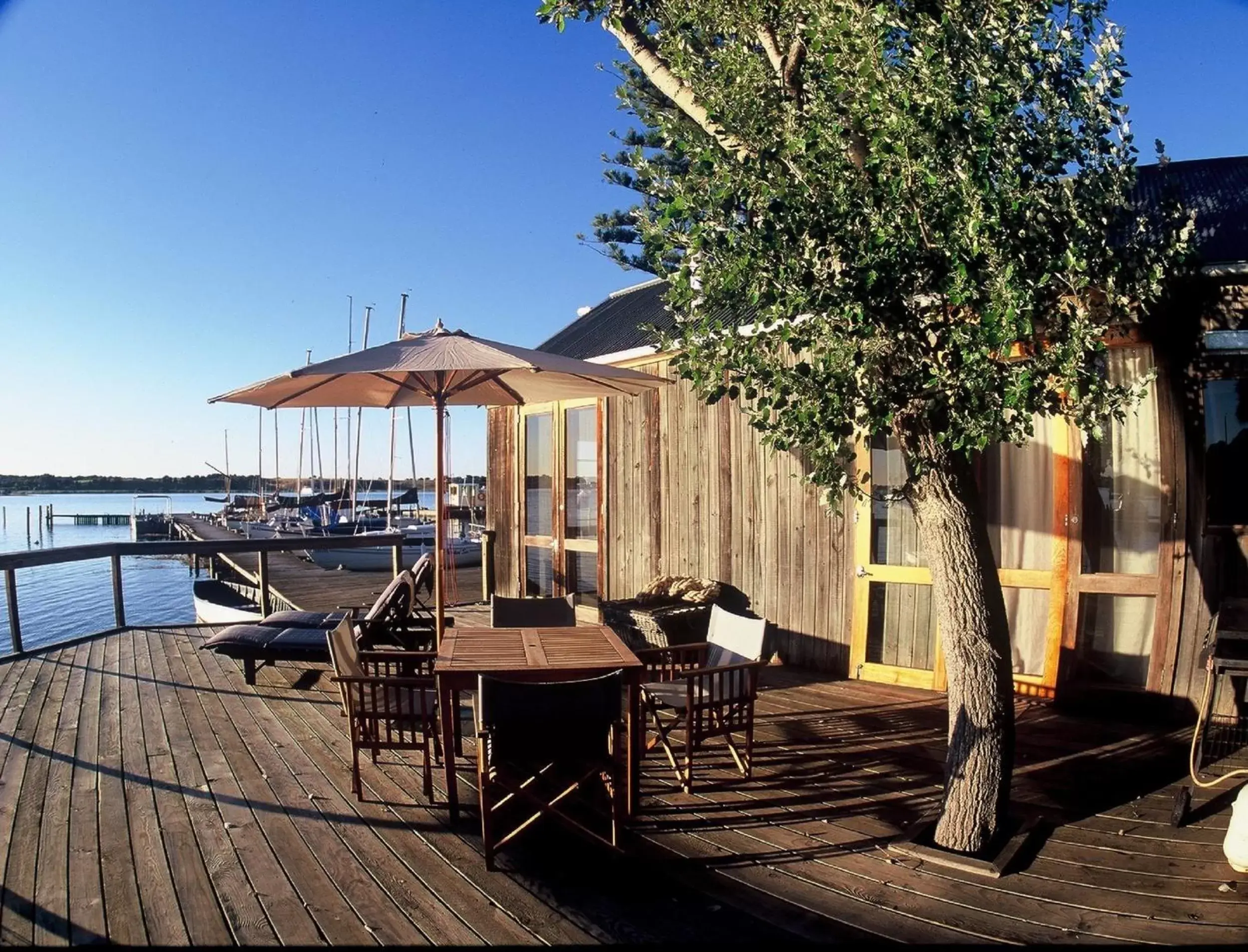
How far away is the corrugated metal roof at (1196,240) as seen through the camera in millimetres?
4617

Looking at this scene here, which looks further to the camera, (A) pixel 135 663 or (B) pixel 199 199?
(B) pixel 199 199

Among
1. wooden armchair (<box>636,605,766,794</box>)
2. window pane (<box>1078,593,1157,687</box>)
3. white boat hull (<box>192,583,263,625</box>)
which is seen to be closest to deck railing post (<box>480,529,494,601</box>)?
white boat hull (<box>192,583,263,625</box>)

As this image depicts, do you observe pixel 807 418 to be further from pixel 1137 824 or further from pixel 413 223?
pixel 413 223

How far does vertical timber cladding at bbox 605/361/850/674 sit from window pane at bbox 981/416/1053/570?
1.04 meters

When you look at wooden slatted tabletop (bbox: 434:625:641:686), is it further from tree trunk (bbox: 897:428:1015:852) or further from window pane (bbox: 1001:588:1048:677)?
window pane (bbox: 1001:588:1048:677)

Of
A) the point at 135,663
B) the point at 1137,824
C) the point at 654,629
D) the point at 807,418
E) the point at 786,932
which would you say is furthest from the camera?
the point at 135,663

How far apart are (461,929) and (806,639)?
411 centimetres

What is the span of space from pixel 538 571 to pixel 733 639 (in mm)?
4846

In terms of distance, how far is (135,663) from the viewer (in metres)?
6.20

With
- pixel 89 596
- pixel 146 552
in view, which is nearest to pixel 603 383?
pixel 146 552

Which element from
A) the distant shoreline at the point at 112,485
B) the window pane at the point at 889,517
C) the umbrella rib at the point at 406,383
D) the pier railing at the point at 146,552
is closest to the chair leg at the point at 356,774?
the umbrella rib at the point at 406,383

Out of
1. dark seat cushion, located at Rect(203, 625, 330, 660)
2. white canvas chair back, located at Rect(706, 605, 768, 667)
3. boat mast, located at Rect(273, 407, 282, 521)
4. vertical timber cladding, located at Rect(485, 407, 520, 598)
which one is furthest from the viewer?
boat mast, located at Rect(273, 407, 282, 521)

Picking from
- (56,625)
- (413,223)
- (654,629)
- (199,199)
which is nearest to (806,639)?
(654,629)

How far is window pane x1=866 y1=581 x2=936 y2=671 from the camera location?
5422mm
